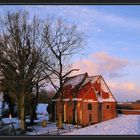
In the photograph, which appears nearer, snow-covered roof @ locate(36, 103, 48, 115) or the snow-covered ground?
the snow-covered ground

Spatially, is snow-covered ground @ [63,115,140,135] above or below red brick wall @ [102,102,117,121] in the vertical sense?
below

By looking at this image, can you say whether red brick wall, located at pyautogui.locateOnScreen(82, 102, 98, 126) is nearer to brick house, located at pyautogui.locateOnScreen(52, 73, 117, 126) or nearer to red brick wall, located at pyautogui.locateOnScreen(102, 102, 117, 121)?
brick house, located at pyautogui.locateOnScreen(52, 73, 117, 126)

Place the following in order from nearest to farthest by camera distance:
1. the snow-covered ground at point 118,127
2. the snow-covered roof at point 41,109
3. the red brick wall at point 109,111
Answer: the snow-covered ground at point 118,127
the red brick wall at point 109,111
the snow-covered roof at point 41,109

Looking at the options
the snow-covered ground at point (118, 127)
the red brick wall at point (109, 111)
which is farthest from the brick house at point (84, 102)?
the snow-covered ground at point (118, 127)

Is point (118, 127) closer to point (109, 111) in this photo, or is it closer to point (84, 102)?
point (109, 111)

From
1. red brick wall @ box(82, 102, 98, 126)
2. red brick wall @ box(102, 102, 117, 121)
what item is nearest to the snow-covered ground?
red brick wall @ box(102, 102, 117, 121)

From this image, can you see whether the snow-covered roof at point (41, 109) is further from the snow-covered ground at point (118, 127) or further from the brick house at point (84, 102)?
the snow-covered ground at point (118, 127)

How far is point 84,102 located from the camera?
47.1 feet

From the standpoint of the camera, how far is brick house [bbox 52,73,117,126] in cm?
1304

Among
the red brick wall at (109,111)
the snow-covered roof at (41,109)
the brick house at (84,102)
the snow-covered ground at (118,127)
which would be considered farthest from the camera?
the snow-covered roof at (41,109)

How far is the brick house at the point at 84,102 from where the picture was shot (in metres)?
13.0

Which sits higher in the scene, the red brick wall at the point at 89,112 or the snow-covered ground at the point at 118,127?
the red brick wall at the point at 89,112

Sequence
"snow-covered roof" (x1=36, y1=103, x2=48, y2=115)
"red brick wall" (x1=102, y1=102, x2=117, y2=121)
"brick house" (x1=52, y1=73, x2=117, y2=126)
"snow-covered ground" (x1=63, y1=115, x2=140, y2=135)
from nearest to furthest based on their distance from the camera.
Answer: "snow-covered ground" (x1=63, y1=115, x2=140, y2=135) → "red brick wall" (x1=102, y1=102, x2=117, y2=121) → "brick house" (x1=52, y1=73, x2=117, y2=126) → "snow-covered roof" (x1=36, y1=103, x2=48, y2=115)
